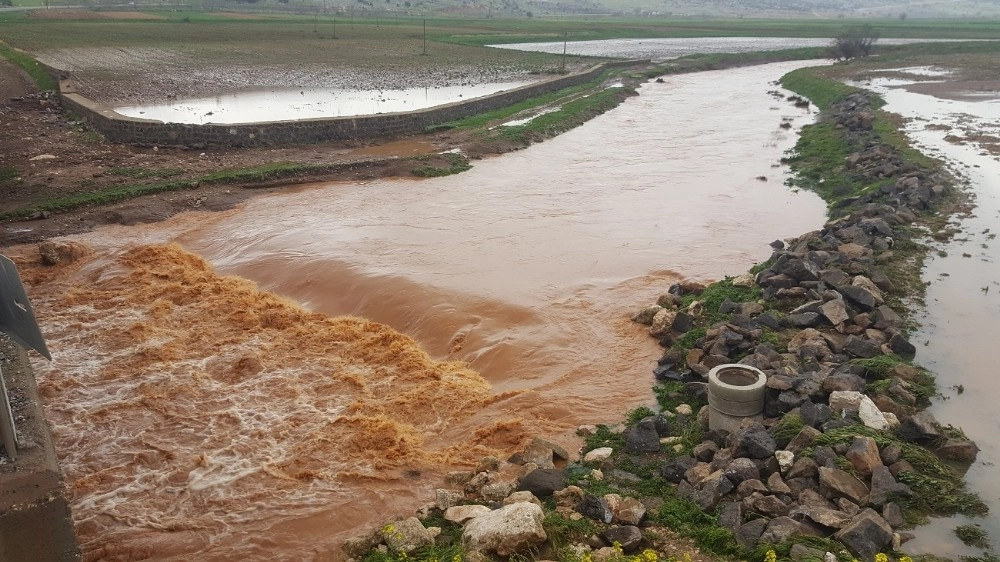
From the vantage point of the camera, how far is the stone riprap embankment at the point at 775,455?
633 centimetres

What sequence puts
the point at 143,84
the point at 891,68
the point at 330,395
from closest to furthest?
the point at 330,395 → the point at 143,84 → the point at 891,68

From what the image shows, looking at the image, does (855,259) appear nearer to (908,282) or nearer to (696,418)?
(908,282)

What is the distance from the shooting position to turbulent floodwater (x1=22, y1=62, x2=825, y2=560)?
7.62 m

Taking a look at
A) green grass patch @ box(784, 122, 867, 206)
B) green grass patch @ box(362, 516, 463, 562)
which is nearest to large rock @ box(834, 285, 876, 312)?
green grass patch @ box(362, 516, 463, 562)

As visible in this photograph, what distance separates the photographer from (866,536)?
6043 millimetres

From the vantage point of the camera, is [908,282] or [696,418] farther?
[908,282]

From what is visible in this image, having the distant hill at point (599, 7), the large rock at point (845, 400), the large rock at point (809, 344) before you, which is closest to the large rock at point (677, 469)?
the large rock at point (845, 400)

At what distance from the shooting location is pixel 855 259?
12531 millimetres

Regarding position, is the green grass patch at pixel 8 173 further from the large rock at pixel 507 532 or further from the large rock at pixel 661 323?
the large rock at pixel 507 532

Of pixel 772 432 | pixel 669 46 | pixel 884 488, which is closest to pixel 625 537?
pixel 772 432

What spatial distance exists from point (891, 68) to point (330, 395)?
4591cm

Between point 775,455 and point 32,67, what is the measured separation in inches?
1352

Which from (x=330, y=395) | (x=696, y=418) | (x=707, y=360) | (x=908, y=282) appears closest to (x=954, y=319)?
(x=908, y=282)

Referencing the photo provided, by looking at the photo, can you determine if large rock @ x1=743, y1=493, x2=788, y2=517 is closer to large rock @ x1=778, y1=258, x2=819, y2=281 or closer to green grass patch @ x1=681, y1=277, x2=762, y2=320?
green grass patch @ x1=681, y1=277, x2=762, y2=320
